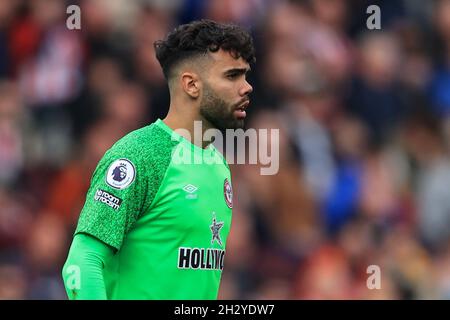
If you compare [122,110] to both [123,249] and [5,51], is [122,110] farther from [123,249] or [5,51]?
[123,249]

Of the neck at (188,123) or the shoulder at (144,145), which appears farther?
the neck at (188,123)

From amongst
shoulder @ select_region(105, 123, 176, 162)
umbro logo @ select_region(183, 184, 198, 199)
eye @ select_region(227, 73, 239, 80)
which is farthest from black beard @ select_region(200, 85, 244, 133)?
umbro logo @ select_region(183, 184, 198, 199)

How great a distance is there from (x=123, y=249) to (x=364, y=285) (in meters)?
4.68

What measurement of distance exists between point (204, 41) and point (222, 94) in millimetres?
255

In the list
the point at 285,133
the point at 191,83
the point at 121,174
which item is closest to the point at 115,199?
the point at 121,174

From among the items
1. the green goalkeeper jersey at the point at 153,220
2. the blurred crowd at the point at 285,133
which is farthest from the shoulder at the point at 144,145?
the blurred crowd at the point at 285,133

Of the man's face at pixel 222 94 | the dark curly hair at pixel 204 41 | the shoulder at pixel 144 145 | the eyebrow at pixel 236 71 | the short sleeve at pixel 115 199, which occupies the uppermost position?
the dark curly hair at pixel 204 41

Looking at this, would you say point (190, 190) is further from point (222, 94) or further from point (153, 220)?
point (222, 94)

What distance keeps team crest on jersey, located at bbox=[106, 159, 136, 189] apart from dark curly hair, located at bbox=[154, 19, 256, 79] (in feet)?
2.21

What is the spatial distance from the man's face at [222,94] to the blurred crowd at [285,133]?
3.95 m

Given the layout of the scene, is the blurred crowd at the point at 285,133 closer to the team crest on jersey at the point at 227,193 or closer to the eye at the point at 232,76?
the team crest on jersey at the point at 227,193

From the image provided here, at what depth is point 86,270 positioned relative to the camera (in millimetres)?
4430

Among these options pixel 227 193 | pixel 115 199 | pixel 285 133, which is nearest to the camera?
pixel 115 199

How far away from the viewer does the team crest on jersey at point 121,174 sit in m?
4.57
